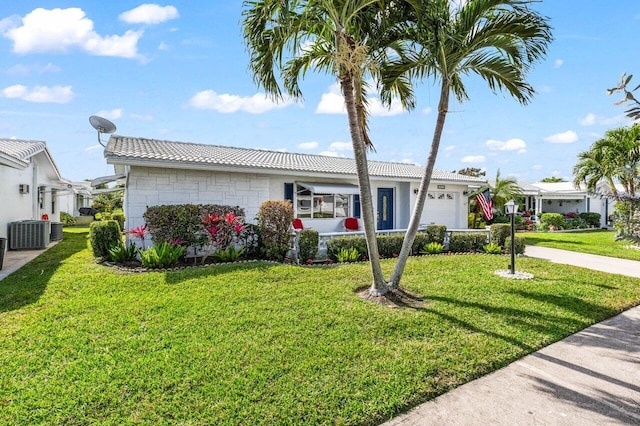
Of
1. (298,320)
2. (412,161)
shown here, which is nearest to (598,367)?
(298,320)

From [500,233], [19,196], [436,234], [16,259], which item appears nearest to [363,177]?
[436,234]

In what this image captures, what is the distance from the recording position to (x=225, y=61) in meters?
12.5

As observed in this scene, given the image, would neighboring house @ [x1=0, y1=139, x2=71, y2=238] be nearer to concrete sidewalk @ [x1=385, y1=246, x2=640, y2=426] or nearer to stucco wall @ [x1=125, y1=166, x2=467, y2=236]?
stucco wall @ [x1=125, y1=166, x2=467, y2=236]

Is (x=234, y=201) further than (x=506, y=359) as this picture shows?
Yes

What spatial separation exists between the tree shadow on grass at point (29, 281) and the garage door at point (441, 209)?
64.1ft

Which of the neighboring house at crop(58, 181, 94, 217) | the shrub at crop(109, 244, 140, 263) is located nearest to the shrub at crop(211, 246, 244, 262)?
the shrub at crop(109, 244, 140, 263)

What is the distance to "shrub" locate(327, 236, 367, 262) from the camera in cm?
1360

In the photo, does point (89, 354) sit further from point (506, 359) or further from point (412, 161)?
point (412, 161)

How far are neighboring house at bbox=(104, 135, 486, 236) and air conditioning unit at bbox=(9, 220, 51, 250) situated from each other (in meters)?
5.45

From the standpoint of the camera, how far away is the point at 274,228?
42.6 ft

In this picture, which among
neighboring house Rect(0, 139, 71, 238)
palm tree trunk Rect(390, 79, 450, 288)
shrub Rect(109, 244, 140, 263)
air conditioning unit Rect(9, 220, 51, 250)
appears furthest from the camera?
air conditioning unit Rect(9, 220, 51, 250)

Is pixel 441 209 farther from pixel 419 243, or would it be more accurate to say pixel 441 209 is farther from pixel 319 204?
pixel 319 204

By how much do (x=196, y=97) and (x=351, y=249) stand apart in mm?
13143

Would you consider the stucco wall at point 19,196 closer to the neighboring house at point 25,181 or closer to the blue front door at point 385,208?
the neighboring house at point 25,181
